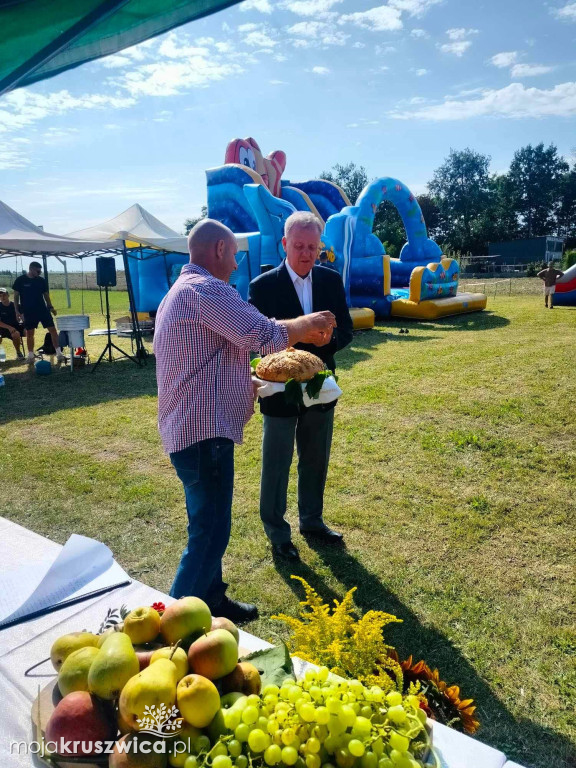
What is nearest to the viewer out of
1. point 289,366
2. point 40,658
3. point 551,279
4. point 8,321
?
point 40,658

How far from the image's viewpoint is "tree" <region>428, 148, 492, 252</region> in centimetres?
6550

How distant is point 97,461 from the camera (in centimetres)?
533

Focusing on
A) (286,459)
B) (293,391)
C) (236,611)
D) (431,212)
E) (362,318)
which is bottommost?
(236,611)

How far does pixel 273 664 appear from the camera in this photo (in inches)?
46.1

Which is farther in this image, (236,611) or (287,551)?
(287,551)

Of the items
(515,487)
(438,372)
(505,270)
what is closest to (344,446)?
(515,487)

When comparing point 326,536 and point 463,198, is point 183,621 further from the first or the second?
point 463,198

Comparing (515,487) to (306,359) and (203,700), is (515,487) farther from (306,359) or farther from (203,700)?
(203,700)

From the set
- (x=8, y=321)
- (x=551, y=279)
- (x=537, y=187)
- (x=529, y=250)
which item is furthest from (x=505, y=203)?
(x=8, y=321)

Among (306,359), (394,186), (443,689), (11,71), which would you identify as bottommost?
(443,689)

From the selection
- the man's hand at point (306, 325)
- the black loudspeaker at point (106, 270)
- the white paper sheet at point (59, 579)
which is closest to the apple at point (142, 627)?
the white paper sheet at point (59, 579)

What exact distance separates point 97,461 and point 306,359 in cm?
354

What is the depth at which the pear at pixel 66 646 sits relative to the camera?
117 centimetres

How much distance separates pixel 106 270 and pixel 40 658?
33.5 ft
